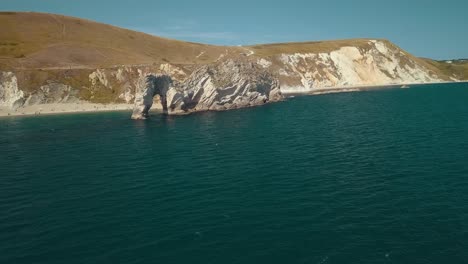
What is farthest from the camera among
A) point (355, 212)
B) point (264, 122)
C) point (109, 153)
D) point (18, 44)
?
point (18, 44)

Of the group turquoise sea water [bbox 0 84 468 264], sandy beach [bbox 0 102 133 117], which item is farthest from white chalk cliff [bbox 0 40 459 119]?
turquoise sea water [bbox 0 84 468 264]

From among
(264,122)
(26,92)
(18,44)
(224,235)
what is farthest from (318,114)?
(18,44)

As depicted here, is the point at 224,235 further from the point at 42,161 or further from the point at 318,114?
the point at 318,114

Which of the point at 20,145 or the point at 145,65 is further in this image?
the point at 145,65

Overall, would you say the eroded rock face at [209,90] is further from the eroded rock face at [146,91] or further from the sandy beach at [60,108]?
the sandy beach at [60,108]

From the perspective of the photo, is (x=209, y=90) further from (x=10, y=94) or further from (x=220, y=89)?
(x=10, y=94)

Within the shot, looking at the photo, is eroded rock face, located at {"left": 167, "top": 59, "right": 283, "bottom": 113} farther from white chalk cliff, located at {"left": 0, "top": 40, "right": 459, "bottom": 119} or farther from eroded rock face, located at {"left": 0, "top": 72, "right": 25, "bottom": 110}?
eroded rock face, located at {"left": 0, "top": 72, "right": 25, "bottom": 110}
